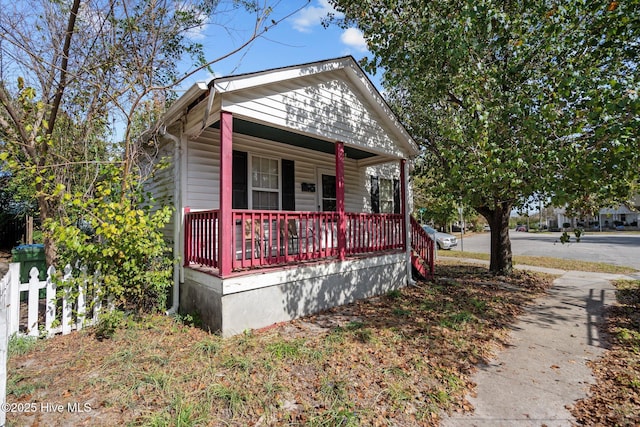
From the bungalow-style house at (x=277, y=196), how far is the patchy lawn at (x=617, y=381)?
12.3ft

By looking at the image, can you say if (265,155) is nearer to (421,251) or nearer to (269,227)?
(269,227)

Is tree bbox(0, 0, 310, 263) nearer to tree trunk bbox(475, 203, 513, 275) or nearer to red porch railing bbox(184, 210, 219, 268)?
red porch railing bbox(184, 210, 219, 268)

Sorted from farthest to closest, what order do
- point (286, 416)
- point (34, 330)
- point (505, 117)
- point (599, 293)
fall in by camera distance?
point (599, 293) → point (505, 117) → point (34, 330) → point (286, 416)

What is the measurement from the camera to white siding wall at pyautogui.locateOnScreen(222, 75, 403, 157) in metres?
4.85

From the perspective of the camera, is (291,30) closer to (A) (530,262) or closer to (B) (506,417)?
(B) (506,417)

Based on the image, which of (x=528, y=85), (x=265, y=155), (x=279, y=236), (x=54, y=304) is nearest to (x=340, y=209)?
(x=279, y=236)

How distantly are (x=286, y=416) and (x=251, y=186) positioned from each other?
476cm

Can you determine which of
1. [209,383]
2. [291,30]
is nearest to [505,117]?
[291,30]

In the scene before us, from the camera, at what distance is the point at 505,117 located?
5230 millimetres

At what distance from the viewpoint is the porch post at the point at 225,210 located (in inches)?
168

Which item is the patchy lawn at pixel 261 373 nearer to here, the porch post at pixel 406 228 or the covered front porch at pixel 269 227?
the covered front porch at pixel 269 227

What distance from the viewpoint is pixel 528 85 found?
18.7ft

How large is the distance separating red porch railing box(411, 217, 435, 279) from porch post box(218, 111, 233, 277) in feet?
18.2

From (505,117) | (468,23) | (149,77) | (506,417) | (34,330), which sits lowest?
(506,417)
